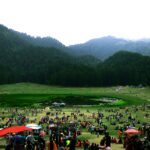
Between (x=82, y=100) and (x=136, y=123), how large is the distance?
5743cm

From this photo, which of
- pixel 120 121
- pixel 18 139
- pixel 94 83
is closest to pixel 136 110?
pixel 120 121

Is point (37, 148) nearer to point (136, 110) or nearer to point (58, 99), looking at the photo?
point (136, 110)

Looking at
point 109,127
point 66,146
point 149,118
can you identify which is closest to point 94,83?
point 149,118

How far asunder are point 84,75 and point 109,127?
138 metres

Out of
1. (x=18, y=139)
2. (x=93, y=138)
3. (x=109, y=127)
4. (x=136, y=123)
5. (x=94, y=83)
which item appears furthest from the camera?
→ (x=94, y=83)

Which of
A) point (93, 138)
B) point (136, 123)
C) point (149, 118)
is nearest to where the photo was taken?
point (93, 138)

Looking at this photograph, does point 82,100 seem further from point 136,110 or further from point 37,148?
point 37,148

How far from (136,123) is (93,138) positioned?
20.3 m

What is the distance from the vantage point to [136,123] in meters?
63.4

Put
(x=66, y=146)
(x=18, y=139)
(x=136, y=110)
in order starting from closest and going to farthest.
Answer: (x=18, y=139)
(x=66, y=146)
(x=136, y=110)

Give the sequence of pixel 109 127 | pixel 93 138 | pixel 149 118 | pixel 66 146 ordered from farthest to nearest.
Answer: pixel 149 118 < pixel 109 127 < pixel 93 138 < pixel 66 146

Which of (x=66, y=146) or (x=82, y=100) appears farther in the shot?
(x=82, y=100)

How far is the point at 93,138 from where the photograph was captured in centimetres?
4466

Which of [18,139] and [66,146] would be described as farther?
A: [66,146]
